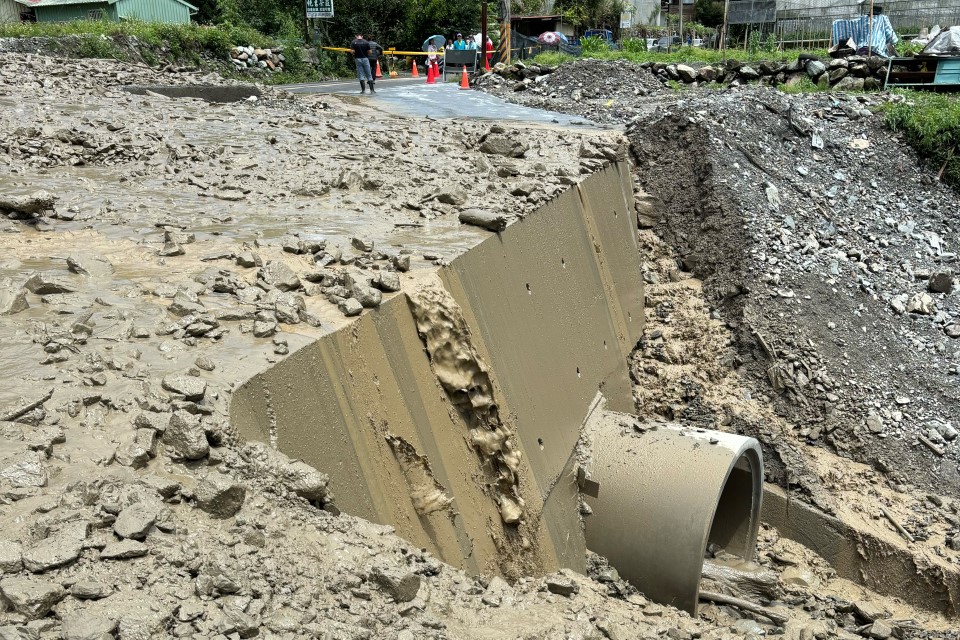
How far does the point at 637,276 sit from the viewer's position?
1022 centimetres

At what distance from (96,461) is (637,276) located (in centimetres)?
794

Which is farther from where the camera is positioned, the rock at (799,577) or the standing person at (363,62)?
the standing person at (363,62)

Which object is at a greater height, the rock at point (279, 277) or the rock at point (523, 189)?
the rock at point (523, 189)

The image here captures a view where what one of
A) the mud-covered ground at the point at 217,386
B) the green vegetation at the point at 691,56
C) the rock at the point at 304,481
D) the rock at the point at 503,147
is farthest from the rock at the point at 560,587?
the green vegetation at the point at 691,56

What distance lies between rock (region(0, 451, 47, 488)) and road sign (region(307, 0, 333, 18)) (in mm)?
24570

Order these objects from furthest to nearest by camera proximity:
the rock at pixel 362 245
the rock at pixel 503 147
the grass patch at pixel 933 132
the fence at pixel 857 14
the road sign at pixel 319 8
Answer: the road sign at pixel 319 8, the fence at pixel 857 14, the grass patch at pixel 933 132, the rock at pixel 503 147, the rock at pixel 362 245

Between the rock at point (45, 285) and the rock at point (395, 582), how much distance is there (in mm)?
2604

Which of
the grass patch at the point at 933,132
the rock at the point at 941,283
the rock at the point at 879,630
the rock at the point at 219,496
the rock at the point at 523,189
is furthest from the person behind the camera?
the grass patch at the point at 933,132

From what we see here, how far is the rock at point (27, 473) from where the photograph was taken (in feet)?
9.58

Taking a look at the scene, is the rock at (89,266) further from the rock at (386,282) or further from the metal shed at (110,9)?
the metal shed at (110,9)

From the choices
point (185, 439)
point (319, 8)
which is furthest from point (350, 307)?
point (319, 8)

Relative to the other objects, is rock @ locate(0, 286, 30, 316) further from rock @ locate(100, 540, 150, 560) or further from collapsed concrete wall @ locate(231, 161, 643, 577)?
rock @ locate(100, 540, 150, 560)

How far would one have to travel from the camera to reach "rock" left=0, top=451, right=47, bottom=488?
292 cm

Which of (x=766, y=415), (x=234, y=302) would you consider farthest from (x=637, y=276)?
(x=234, y=302)
